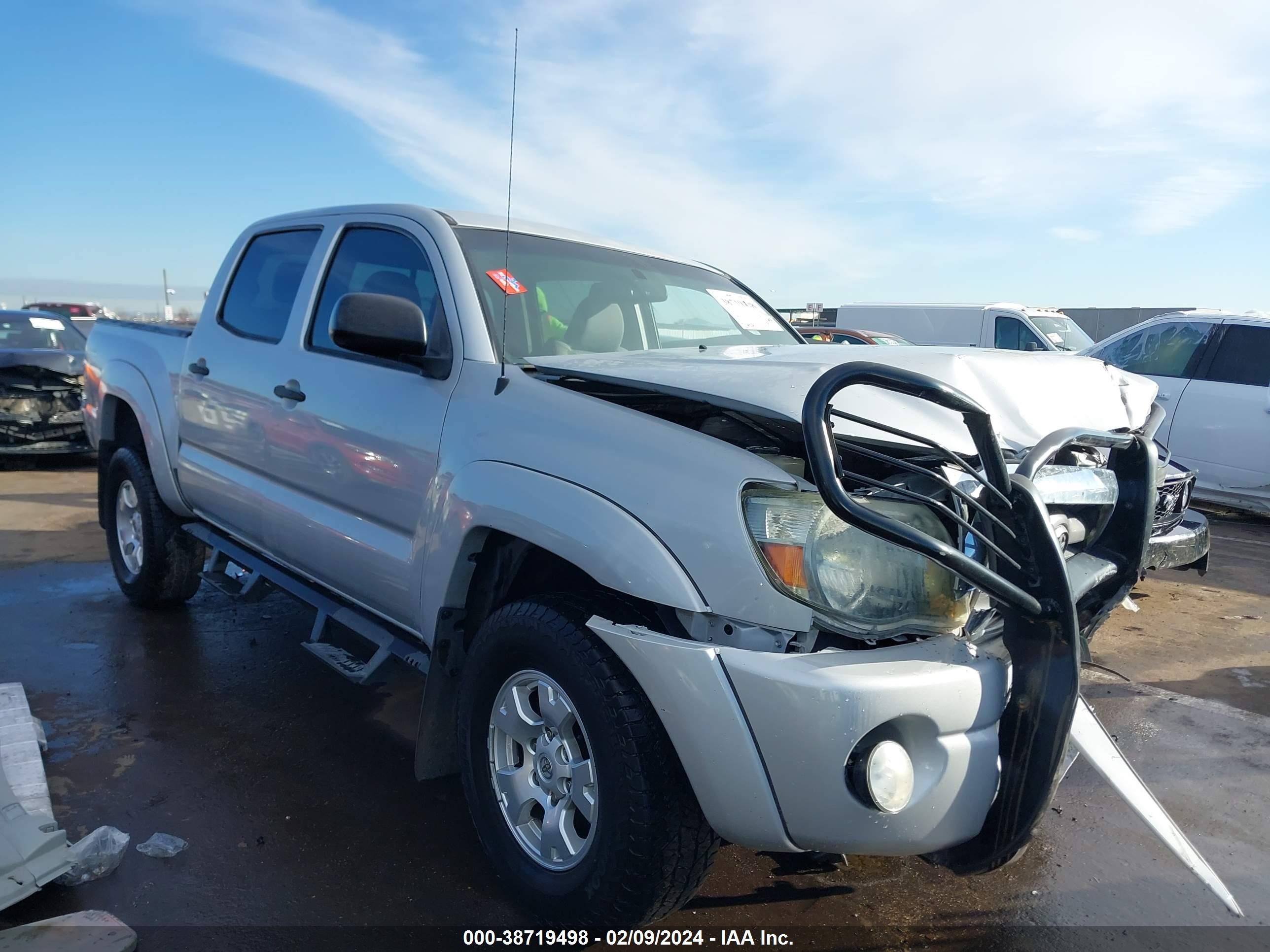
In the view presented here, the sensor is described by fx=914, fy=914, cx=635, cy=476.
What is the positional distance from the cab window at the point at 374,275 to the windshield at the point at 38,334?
7.41 meters

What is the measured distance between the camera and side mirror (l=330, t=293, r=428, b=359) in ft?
8.31

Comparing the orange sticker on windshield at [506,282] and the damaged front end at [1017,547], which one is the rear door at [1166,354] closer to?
the damaged front end at [1017,547]

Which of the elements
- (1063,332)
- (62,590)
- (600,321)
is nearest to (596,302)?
(600,321)

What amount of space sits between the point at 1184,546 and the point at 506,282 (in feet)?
8.80

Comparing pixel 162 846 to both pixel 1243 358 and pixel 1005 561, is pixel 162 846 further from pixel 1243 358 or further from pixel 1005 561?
pixel 1243 358

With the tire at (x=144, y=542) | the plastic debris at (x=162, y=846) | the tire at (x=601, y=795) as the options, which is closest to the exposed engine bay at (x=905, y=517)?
the tire at (x=601, y=795)

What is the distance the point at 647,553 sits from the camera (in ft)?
6.35

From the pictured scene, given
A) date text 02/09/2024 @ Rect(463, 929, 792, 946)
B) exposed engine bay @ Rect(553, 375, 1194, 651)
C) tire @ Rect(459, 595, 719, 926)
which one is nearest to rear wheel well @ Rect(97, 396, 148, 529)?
tire @ Rect(459, 595, 719, 926)

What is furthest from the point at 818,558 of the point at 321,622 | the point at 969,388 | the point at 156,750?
the point at 156,750

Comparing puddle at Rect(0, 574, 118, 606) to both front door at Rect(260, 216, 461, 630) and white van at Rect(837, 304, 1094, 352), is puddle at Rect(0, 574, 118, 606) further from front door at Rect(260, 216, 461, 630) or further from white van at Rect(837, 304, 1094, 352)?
white van at Rect(837, 304, 1094, 352)

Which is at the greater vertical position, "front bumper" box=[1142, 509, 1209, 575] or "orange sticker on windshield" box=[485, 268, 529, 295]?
"orange sticker on windshield" box=[485, 268, 529, 295]

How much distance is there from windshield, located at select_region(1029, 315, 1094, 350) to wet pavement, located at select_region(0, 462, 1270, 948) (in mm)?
9460

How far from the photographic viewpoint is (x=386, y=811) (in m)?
2.86

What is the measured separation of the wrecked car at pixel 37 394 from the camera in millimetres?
8703
